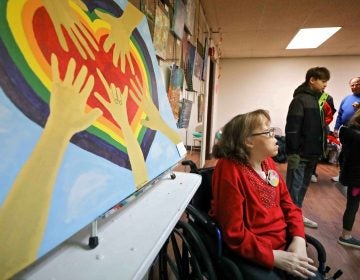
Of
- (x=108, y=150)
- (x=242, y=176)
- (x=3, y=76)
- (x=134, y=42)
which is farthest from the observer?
(x=242, y=176)

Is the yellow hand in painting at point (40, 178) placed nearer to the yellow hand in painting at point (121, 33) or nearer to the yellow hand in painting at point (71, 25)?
the yellow hand in painting at point (71, 25)

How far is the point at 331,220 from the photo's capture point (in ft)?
8.26

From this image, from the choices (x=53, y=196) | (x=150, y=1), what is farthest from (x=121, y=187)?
(x=150, y=1)

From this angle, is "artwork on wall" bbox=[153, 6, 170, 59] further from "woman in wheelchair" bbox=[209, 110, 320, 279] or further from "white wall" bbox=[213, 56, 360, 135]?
"white wall" bbox=[213, 56, 360, 135]

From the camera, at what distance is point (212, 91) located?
4879 mm

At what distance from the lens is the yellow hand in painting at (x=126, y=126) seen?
671mm

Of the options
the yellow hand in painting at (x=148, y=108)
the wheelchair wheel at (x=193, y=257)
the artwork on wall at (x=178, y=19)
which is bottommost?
the wheelchair wheel at (x=193, y=257)

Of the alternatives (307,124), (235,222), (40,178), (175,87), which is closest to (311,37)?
(307,124)

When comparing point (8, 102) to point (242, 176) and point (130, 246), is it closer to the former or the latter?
point (130, 246)

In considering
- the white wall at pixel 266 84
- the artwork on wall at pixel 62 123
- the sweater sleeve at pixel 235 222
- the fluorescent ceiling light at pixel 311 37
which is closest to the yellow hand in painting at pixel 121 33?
the artwork on wall at pixel 62 123

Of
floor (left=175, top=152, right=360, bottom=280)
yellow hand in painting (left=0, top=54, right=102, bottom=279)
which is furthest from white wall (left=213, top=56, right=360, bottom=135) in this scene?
yellow hand in painting (left=0, top=54, right=102, bottom=279)

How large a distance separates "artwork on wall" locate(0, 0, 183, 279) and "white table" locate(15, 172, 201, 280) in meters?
0.08

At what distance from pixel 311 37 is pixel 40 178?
4911mm

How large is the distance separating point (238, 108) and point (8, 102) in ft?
19.7
